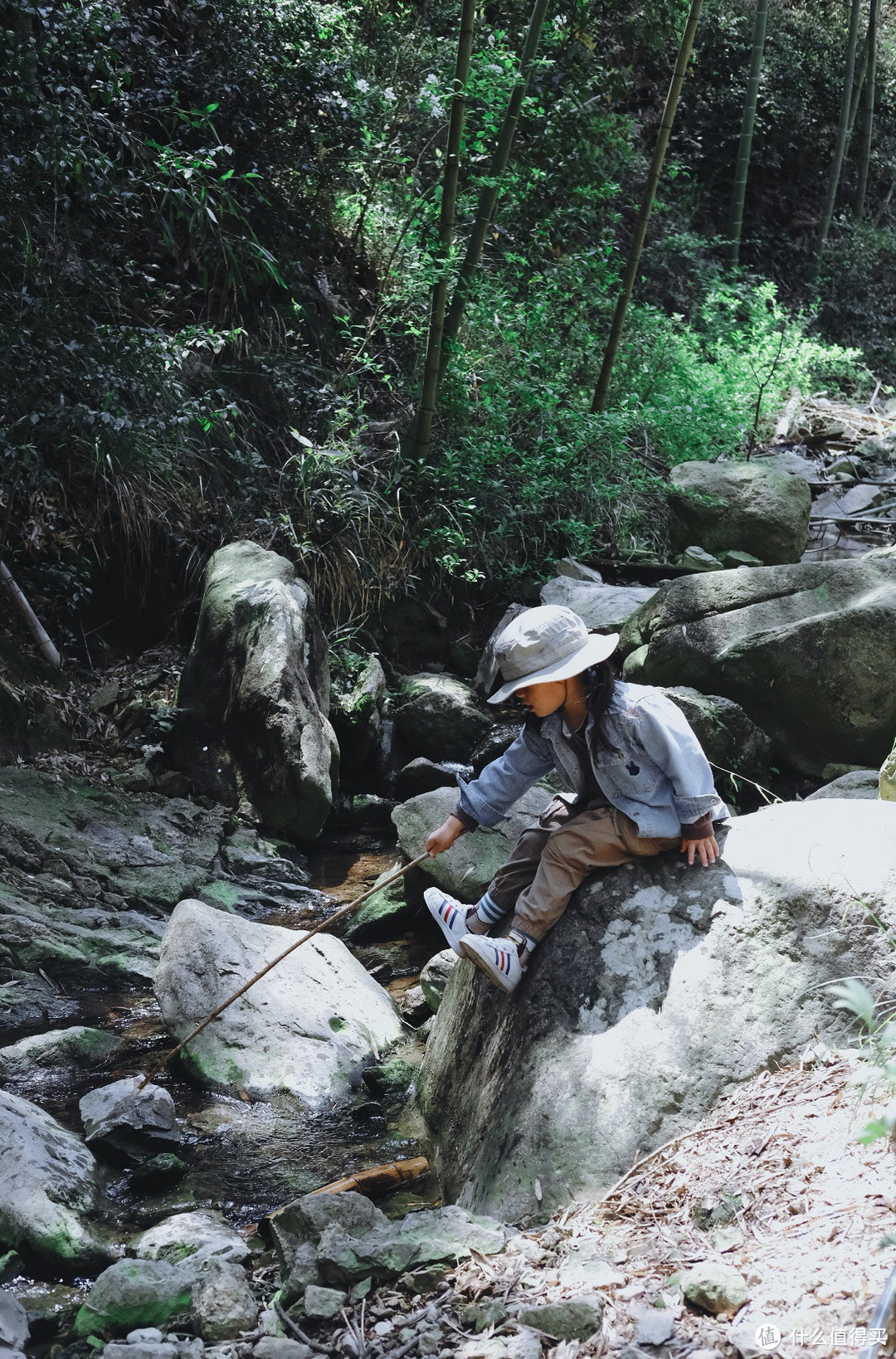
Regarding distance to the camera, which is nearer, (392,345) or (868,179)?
(392,345)

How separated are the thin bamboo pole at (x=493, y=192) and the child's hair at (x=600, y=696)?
5340mm

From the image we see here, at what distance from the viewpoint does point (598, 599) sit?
715cm

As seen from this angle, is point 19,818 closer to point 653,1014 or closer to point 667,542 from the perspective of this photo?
point 653,1014

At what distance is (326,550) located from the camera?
7145mm

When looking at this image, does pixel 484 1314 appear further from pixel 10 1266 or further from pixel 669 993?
pixel 10 1266

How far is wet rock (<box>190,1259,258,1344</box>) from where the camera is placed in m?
2.14

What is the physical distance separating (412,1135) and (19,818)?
263 cm

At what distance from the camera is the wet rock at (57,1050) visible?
3.46m

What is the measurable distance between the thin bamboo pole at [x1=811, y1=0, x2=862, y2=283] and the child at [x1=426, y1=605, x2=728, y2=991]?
12.3 m

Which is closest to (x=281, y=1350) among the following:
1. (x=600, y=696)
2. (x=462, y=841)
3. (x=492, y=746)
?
(x=600, y=696)

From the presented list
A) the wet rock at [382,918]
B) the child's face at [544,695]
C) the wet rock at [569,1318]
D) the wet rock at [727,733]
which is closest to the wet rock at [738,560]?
the wet rock at [727,733]

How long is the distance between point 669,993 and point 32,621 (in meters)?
4.63

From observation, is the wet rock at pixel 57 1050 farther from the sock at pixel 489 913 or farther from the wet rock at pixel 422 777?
the wet rock at pixel 422 777

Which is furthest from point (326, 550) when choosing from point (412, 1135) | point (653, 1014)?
point (653, 1014)
